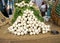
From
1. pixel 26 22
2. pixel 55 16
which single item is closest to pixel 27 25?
pixel 26 22

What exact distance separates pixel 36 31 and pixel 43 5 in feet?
1.29

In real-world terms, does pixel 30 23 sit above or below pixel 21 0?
below

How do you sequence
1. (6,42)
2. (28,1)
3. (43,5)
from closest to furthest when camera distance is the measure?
(6,42) < (28,1) < (43,5)

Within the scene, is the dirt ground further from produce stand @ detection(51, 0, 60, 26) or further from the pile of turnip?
produce stand @ detection(51, 0, 60, 26)

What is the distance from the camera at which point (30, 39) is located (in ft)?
3.20

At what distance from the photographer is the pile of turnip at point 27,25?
1.01 metres

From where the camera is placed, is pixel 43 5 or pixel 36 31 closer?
pixel 36 31

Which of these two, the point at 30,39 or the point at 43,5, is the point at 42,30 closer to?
the point at 30,39

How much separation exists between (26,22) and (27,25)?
24 mm

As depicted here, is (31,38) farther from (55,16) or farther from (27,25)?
(55,16)

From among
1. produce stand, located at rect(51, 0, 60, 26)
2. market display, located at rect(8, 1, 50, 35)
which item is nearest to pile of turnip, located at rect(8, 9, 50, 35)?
market display, located at rect(8, 1, 50, 35)

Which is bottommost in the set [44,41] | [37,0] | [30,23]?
[44,41]

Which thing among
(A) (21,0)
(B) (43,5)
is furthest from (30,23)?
(B) (43,5)

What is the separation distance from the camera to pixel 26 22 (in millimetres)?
1032
